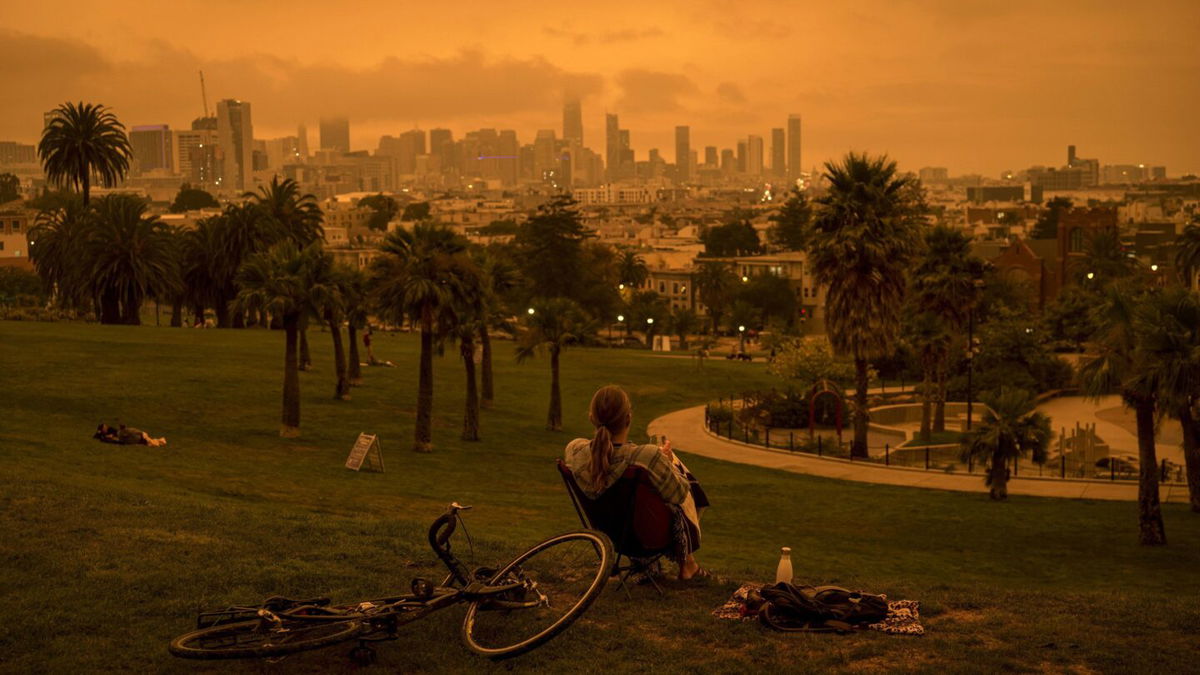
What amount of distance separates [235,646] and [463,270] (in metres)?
26.7

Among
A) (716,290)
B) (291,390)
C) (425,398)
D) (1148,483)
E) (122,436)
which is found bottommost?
(1148,483)

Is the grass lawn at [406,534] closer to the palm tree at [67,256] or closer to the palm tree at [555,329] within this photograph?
the palm tree at [555,329]

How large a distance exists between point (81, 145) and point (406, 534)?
2871 inches

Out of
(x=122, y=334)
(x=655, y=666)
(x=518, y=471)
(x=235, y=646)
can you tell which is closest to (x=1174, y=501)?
(x=518, y=471)

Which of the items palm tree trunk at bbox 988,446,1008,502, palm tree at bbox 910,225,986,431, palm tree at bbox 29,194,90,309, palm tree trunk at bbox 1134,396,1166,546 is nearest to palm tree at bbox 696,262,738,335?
palm tree at bbox 29,194,90,309

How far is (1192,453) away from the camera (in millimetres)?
29156

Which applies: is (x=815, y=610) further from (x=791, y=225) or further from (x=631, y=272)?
(x=791, y=225)

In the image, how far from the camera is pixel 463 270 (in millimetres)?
35031

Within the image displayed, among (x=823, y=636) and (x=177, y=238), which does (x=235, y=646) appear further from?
(x=177, y=238)

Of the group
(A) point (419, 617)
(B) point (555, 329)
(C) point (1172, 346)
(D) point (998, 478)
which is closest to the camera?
(A) point (419, 617)

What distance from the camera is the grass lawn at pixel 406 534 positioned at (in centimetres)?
954

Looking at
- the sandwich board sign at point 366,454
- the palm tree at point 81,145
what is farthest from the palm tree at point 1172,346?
the palm tree at point 81,145

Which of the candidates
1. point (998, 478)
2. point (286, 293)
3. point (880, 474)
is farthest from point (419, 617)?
point (880, 474)

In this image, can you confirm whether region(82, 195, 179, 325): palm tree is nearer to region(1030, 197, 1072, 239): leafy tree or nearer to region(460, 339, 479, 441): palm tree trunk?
region(460, 339, 479, 441): palm tree trunk
